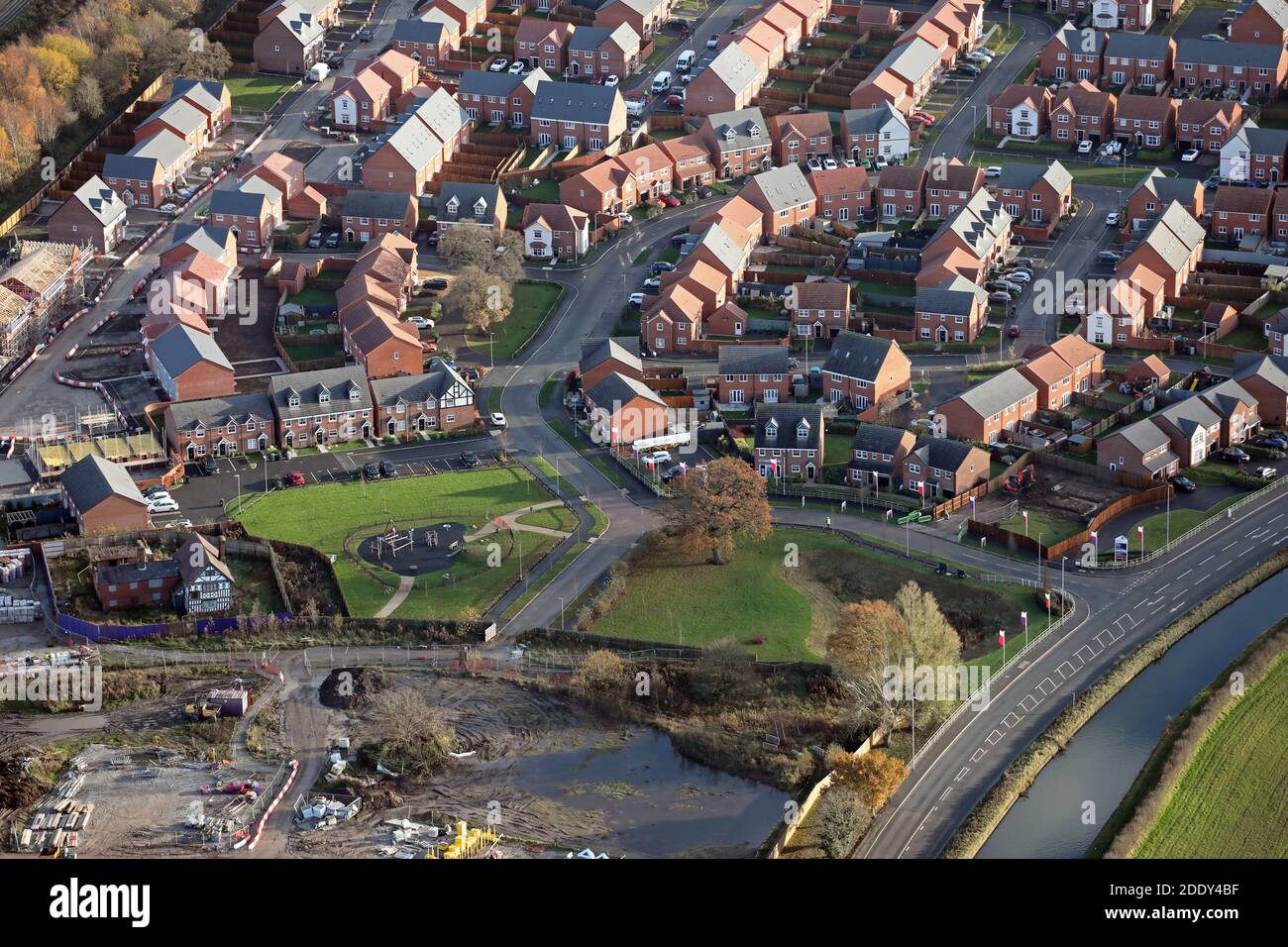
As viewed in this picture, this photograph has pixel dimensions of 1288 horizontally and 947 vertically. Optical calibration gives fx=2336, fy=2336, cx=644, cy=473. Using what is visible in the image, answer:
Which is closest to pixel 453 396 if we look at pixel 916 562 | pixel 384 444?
pixel 384 444

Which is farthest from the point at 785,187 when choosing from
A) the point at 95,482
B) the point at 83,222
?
the point at 95,482

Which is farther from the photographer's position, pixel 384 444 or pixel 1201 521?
pixel 384 444

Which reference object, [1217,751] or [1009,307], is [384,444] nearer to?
[1009,307]

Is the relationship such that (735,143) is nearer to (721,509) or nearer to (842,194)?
(842,194)

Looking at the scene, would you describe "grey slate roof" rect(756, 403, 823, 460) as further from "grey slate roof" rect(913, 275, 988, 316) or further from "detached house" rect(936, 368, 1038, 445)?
"grey slate roof" rect(913, 275, 988, 316)

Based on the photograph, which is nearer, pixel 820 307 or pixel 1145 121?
pixel 820 307

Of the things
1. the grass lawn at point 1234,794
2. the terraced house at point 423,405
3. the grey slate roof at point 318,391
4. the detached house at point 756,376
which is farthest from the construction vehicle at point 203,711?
the grass lawn at point 1234,794

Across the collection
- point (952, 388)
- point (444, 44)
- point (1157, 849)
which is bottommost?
point (1157, 849)
